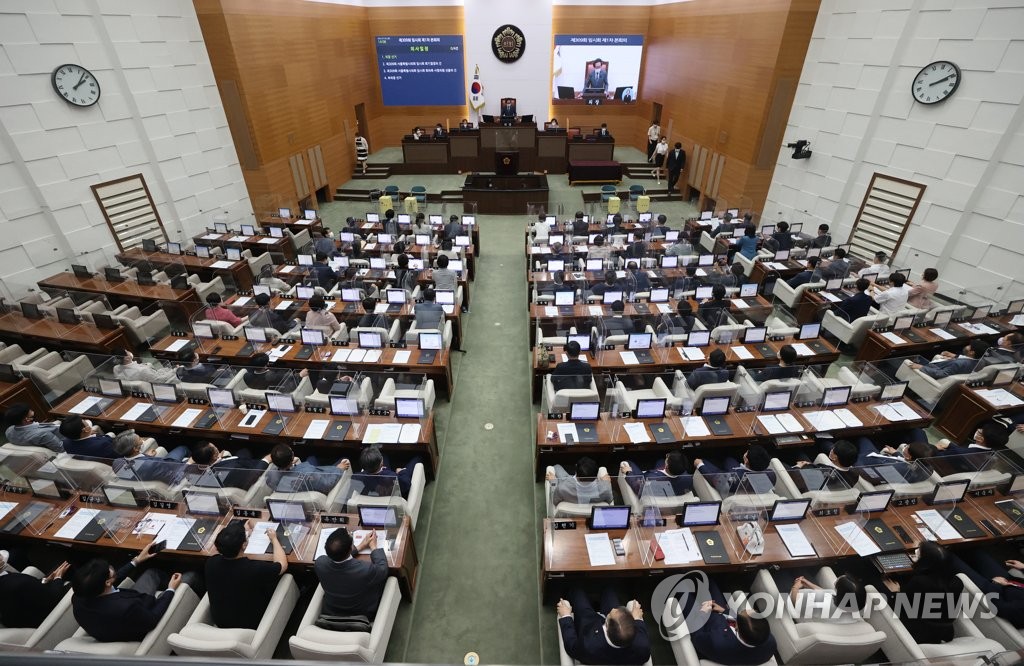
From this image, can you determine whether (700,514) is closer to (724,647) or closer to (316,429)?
(724,647)

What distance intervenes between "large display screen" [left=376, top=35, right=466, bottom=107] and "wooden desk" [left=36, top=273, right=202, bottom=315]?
41.2ft

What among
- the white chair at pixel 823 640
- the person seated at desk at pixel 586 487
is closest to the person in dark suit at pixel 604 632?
the person seated at desk at pixel 586 487

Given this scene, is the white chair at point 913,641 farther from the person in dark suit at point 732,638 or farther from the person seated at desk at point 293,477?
the person seated at desk at point 293,477

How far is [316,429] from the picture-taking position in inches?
200

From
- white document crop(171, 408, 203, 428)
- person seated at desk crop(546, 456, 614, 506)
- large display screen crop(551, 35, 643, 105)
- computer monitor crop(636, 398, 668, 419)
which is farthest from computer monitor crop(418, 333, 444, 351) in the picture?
large display screen crop(551, 35, 643, 105)

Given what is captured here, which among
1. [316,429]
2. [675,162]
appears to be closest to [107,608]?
[316,429]

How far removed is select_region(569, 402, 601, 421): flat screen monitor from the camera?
5.07m

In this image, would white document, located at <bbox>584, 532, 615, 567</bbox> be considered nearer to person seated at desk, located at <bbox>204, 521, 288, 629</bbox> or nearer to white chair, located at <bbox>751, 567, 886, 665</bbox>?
white chair, located at <bbox>751, 567, 886, 665</bbox>

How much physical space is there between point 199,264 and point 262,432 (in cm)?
621

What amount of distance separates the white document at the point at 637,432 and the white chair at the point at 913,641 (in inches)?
82.9

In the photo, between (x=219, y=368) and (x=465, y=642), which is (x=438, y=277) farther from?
(x=465, y=642)

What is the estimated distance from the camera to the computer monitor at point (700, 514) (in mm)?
3889

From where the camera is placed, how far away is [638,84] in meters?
17.6

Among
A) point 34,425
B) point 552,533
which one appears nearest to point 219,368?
point 34,425
